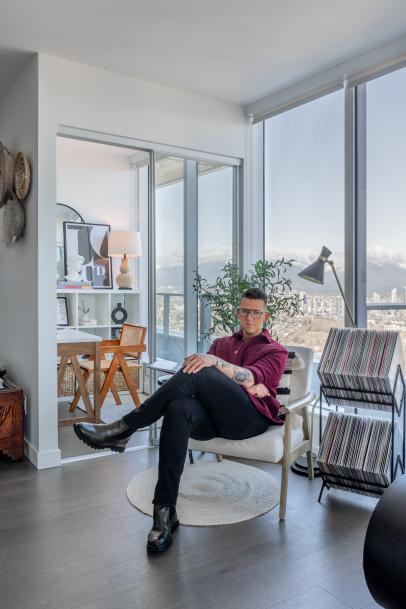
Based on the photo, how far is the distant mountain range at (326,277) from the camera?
3.12 metres

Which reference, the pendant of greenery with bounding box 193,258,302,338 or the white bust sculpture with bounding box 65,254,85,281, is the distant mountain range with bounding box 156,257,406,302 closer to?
the pendant of greenery with bounding box 193,258,302,338

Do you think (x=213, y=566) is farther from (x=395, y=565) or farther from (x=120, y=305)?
(x=120, y=305)

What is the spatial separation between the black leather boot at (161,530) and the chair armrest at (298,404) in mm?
707

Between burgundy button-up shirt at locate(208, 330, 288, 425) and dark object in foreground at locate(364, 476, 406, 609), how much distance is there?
142 centimetres

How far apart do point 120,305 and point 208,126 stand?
210 cm

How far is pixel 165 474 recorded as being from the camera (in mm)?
2297

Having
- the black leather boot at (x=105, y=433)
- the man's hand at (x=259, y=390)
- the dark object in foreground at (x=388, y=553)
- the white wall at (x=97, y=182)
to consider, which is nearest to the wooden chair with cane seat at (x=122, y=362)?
the white wall at (x=97, y=182)

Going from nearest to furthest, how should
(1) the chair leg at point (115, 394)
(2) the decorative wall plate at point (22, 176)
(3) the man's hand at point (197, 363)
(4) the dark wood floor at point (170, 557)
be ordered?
(4) the dark wood floor at point (170, 557)
(3) the man's hand at point (197, 363)
(2) the decorative wall plate at point (22, 176)
(1) the chair leg at point (115, 394)

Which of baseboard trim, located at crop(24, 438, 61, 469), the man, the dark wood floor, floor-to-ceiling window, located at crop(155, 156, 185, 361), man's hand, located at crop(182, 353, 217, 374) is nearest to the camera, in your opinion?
the dark wood floor

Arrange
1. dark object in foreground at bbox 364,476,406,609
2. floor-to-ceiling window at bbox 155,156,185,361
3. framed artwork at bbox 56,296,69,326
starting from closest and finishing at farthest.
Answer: dark object in foreground at bbox 364,476,406,609 → floor-to-ceiling window at bbox 155,156,185,361 → framed artwork at bbox 56,296,69,326

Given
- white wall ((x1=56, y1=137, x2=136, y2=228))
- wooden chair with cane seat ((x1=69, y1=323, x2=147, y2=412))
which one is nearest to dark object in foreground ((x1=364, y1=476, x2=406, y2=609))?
wooden chair with cane seat ((x1=69, y1=323, x2=147, y2=412))

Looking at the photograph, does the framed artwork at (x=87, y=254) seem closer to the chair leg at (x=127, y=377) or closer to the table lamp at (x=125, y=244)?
the table lamp at (x=125, y=244)

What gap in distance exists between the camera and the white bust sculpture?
502cm

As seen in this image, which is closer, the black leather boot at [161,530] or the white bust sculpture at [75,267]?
the black leather boot at [161,530]
